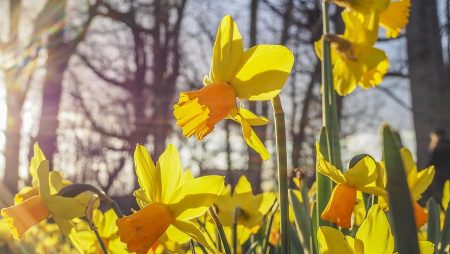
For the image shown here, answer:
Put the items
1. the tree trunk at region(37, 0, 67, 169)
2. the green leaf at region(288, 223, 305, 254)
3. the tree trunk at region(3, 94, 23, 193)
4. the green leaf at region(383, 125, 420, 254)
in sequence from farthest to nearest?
the tree trunk at region(37, 0, 67, 169)
the tree trunk at region(3, 94, 23, 193)
the green leaf at region(288, 223, 305, 254)
the green leaf at region(383, 125, 420, 254)

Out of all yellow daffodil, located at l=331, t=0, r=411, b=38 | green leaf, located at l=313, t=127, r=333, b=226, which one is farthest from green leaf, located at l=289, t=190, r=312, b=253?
yellow daffodil, located at l=331, t=0, r=411, b=38

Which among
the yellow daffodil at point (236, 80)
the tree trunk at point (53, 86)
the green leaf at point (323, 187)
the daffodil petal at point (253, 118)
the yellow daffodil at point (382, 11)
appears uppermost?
the tree trunk at point (53, 86)

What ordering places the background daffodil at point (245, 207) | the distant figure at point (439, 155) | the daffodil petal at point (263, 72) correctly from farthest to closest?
the distant figure at point (439, 155)
the background daffodil at point (245, 207)
the daffodil petal at point (263, 72)

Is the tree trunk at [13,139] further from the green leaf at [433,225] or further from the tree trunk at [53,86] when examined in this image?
the green leaf at [433,225]

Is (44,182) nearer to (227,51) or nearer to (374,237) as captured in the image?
(227,51)

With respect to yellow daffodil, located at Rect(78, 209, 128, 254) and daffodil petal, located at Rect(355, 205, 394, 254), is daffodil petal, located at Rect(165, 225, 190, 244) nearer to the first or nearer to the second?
Answer: yellow daffodil, located at Rect(78, 209, 128, 254)

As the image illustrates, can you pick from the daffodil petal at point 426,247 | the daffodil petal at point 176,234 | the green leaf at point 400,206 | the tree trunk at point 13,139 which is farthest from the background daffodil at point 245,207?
the tree trunk at point 13,139

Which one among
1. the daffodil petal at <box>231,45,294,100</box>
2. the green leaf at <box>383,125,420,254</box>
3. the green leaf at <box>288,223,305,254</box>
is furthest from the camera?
the green leaf at <box>288,223,305,254</box>

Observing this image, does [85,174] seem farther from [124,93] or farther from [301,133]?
[301,133]
